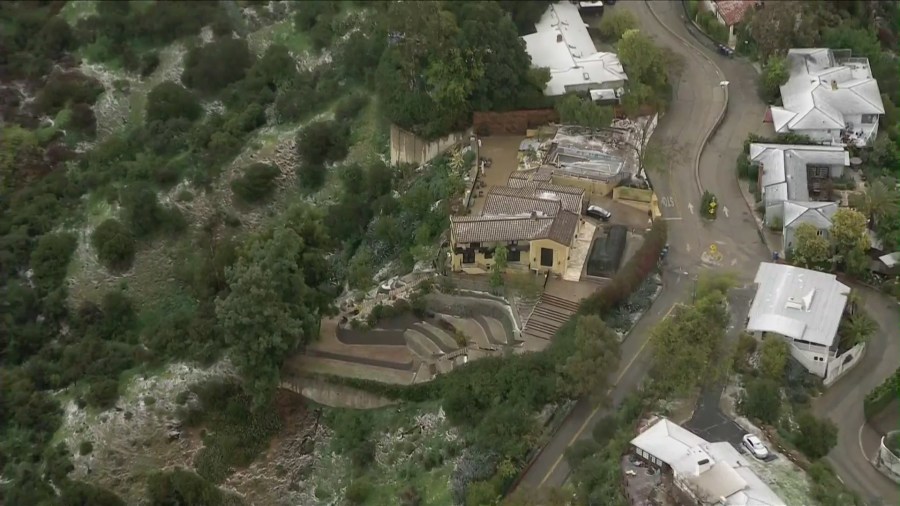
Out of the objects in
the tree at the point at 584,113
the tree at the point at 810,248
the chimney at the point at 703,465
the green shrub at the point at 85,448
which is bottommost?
the green shrub at the point at 85,448

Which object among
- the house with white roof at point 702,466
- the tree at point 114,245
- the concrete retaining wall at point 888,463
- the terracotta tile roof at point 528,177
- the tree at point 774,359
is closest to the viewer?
the house with white roof at point 702,466

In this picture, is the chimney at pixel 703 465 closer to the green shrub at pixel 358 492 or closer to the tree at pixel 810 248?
the green shrub at pixel 358 492

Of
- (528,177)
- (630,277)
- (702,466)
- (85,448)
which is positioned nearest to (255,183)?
(528,177)

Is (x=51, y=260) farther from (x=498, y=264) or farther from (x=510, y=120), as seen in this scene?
(x=510, y=120)

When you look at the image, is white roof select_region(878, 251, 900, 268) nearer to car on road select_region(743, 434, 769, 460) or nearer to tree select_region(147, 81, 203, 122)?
car on road select_region(743, 434, 769, 460)

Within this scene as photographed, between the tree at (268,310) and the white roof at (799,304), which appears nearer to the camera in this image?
the white roof at (799,304)

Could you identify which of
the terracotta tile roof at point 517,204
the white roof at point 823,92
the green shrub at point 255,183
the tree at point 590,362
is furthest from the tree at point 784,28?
the green shrub at point 255,183
